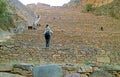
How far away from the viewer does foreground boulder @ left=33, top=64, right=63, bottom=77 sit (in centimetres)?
905

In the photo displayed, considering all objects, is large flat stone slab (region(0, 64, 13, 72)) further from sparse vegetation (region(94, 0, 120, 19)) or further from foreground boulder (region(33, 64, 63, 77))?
sparse vegetation (region(94, 0, 120, 19))

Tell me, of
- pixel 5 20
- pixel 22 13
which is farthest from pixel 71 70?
pixel 22 13

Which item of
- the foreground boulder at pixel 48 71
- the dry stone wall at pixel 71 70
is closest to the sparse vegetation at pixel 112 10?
the dry stone wall at pixel 71 70

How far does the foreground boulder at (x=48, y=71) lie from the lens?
356 inches

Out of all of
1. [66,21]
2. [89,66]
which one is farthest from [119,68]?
[66,21]

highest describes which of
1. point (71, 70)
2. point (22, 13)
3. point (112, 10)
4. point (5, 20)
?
point (112, 10)

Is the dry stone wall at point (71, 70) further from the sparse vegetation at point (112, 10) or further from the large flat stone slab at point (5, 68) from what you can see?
the sparse vegetation at point (112, 10)

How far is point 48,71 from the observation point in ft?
29.8

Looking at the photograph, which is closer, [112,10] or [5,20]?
[5,20]

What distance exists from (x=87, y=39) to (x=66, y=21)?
521 inches

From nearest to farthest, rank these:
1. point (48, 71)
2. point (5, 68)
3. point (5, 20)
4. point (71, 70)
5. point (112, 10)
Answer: point (48, 71), point (71, 70), point (5, 68), point (5, 20), point (112, 10)

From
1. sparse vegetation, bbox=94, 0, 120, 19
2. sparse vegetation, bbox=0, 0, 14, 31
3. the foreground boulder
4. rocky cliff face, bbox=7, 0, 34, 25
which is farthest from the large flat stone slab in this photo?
sparse vegetation, bbox=94, 0, 120, 19

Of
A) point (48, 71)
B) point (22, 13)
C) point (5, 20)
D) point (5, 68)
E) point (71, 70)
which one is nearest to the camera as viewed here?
point (48, 71)

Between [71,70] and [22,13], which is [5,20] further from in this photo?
[71,70]
